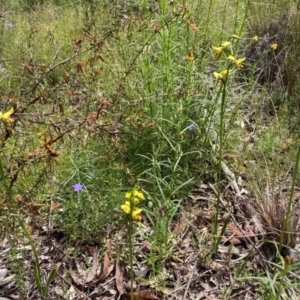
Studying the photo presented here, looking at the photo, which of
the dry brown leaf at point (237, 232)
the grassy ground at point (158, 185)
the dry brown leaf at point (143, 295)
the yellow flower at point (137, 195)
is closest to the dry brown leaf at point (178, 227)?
the grassy ground at point (158, 185)

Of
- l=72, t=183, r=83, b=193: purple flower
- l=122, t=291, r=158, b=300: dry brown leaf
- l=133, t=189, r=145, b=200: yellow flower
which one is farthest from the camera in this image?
l=72, t=183, r=83, b=193: purple flower

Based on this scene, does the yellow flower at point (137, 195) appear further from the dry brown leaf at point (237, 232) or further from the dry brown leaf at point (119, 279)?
the dry brown leaf at point (237, 232)

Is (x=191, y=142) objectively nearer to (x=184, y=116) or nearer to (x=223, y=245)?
(x=184, y=116)

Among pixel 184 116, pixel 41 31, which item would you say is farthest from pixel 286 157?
pixel 41 31

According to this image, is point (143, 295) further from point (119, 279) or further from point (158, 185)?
point (158, 185)

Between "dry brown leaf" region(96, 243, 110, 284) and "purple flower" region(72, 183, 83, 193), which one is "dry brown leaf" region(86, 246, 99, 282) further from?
"purple flower" region(72, 183, 83, 193)

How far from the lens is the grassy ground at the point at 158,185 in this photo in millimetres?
1859

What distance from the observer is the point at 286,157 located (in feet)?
8.29

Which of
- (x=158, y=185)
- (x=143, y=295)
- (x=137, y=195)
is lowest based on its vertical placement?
(x=143, y=295)

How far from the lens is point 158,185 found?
80.7 inches

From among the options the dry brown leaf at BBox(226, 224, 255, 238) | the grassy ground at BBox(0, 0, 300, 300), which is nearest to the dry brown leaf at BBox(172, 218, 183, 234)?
the grassy ground at BBox(0, 0, 300, 300)

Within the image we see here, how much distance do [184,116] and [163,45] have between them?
393mm

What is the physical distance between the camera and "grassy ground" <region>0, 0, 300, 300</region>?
6.10 feet

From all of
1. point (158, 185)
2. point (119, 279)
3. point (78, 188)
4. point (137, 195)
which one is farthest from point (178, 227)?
Result: point (137, 195)
